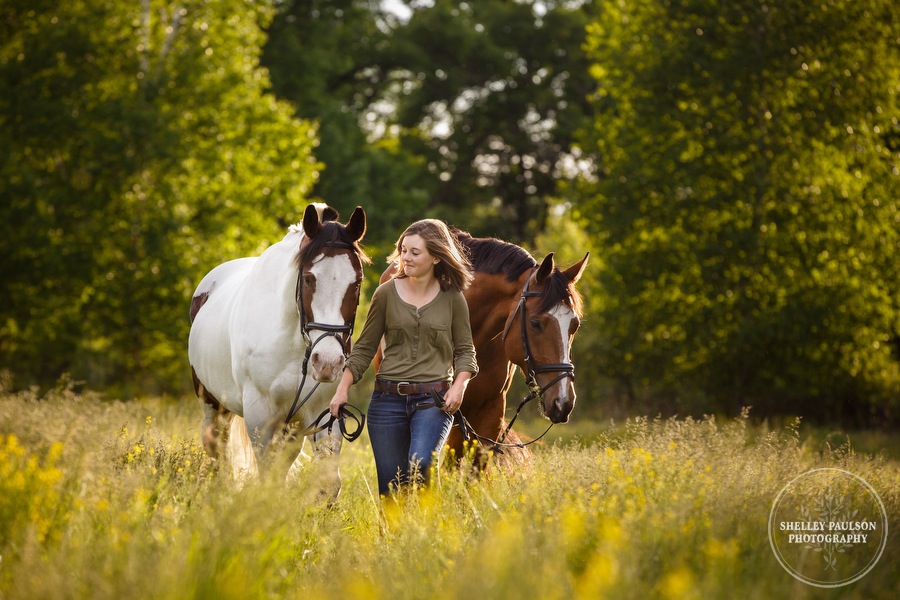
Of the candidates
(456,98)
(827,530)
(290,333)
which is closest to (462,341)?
(290,333)

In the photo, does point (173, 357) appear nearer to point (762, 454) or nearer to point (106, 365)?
point (106, 365)

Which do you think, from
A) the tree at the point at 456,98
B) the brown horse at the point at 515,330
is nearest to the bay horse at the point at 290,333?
the brown horse at the point at 515,330

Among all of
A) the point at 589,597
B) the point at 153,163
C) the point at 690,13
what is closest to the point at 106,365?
the point at 153,163

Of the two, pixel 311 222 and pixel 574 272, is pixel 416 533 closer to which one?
pixel 311 222

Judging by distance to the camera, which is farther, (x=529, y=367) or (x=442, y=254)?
(x=529, y=367)

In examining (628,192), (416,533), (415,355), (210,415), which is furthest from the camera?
(628,192)

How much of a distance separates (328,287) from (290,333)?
28.7 inches

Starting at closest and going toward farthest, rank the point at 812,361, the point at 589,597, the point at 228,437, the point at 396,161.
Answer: the point at 589,597
the point at 228,437
the point at 812,361
the point at 396,161

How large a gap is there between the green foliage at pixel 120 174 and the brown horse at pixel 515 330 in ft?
32.4

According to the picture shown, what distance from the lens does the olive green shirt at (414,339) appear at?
5012 mm

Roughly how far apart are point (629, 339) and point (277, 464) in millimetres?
11926

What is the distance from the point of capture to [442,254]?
5035 millimetres

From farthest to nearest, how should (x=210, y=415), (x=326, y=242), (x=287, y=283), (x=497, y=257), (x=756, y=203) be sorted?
(x=756, y=203) < (x=210, y=415) < (x=497, y=257) < (x=287, y=283) < (x=326, y=242)

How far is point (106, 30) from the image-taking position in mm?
15367
